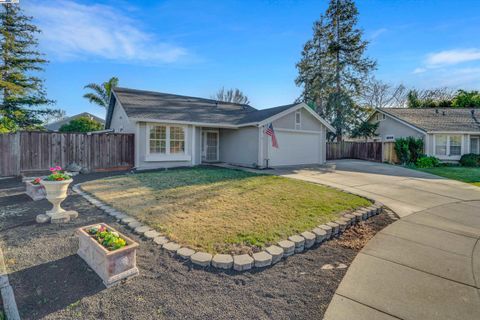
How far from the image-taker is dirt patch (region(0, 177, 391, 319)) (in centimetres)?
220

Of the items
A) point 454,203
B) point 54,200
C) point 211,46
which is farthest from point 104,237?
point 211,46

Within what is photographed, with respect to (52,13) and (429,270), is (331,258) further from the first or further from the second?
(52,13)

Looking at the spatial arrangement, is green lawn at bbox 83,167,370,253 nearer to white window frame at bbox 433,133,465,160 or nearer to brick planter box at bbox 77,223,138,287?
brick planter box at bbox 77,223,138,287

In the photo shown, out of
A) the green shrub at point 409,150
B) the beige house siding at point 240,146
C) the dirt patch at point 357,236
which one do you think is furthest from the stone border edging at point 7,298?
the green shrub at point 409,150

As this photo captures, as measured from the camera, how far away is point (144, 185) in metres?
7.57

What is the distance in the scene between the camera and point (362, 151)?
21.5 metres

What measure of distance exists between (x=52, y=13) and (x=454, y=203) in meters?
14.0

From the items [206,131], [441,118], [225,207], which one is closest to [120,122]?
[206,131]

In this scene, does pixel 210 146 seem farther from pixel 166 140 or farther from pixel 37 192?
pixel 37 192

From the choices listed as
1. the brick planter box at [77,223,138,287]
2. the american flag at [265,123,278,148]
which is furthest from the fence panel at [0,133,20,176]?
the american flag at [265,123,278,148]

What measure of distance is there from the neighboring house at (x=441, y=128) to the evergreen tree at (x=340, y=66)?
374 centimetres

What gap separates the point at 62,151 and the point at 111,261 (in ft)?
33.4

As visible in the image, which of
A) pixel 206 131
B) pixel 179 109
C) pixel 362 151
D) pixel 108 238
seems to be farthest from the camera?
pixel 362 151

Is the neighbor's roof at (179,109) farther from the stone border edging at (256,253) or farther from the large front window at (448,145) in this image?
the large front window at (448,145)
